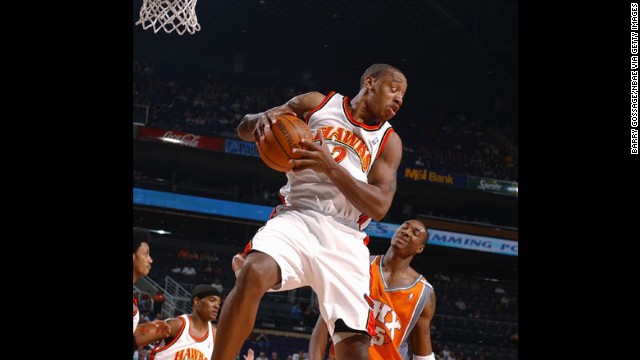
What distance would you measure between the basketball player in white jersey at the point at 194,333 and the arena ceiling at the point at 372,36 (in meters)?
14.8

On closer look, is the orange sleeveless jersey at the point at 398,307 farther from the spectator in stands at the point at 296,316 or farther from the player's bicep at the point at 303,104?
the spectator in stands at the point at 296,316

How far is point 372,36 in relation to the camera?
21688 mm

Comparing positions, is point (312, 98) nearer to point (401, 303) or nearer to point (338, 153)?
point (338, 153)

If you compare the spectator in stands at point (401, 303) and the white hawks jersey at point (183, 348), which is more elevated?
the spectator in stands at point (401, 303)

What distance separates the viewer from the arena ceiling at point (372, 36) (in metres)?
20.4

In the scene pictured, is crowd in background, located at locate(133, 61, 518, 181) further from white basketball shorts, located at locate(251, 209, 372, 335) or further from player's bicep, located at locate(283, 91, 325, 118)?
white basketball shorts, located at locate(251, 209, 372, 335)

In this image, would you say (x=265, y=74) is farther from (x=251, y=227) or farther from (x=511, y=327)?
(x=511, y=327)

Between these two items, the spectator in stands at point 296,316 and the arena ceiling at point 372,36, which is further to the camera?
the arena ceiling at point 372,36

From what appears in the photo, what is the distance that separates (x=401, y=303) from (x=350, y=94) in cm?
1944

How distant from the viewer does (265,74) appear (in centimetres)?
2395

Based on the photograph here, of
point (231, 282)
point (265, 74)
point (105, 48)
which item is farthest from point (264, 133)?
point (265, 74)

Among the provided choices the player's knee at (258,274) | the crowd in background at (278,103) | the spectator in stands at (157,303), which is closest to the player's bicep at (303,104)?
the player's knee at (258,274)

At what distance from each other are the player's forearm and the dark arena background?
13941 millimetres

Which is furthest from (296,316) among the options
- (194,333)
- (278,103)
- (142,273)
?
(142,273)
